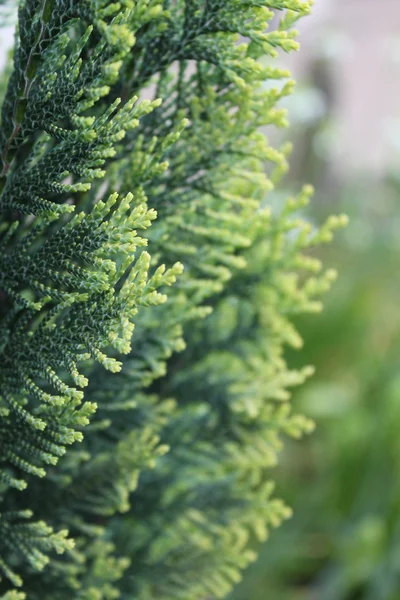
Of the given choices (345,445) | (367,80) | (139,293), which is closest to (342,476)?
(345,445)

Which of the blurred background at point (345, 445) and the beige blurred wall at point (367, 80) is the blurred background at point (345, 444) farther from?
the beige blurred wall at point (367, 80)

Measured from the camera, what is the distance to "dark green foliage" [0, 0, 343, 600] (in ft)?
1.43

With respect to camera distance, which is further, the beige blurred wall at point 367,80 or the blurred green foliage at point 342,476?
the beige blurred wall at point 367,80

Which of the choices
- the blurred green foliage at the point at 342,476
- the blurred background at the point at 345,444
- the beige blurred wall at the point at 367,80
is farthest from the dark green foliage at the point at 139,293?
the beige blurred wall at the point at 367,80

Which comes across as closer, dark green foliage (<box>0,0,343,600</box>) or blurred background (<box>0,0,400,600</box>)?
dark green foliage (<box>0,0,343,600</box>)

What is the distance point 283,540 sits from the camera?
5.14 feet

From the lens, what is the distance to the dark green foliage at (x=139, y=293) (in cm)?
44

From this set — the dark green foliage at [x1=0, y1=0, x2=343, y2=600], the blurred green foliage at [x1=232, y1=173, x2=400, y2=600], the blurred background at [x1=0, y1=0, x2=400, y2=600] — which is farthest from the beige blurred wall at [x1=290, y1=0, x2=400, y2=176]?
the dark green foliage at [x1=0, y1=0, x2=343, y2=600]

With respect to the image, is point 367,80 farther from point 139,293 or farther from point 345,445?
point 139,293

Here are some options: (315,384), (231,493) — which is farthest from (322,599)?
(231,493)

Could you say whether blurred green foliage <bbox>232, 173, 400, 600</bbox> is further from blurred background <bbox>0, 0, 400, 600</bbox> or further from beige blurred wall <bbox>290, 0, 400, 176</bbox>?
beige blurred wall <bbox>290, 0, 400, 176</bbox>

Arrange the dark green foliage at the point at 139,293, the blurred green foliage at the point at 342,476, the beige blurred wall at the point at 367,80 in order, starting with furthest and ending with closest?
the beige blurred wall at the point at 367,80, the blurred green foliage at the point at 342,476, the dark green foliage at the point at 139,293

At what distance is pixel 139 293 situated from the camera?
420 mm

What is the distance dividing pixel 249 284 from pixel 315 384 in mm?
1362
